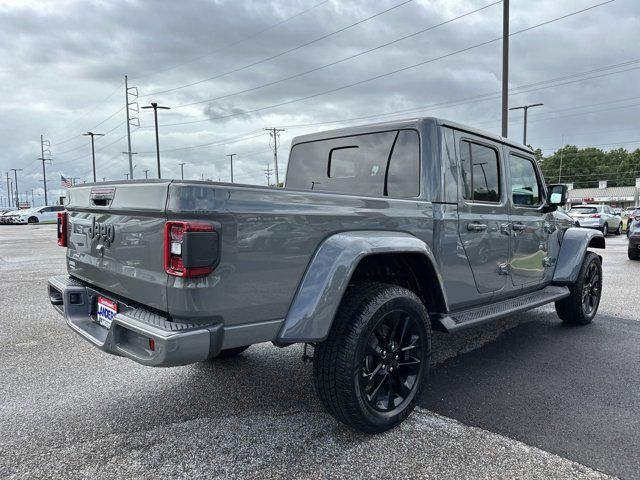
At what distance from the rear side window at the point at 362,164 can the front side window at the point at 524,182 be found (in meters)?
1.32

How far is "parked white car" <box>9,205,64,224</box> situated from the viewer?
33.5 m

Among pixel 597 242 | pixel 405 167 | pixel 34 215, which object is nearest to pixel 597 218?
pixel 597 242

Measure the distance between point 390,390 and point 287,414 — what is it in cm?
70

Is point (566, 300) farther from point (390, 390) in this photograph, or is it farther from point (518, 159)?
point (390, 390)

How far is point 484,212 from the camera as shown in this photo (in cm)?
368

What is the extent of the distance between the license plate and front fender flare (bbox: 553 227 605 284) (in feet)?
13.9

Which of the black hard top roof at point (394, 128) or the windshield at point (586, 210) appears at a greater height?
the black hard top roof at point (394, 128)

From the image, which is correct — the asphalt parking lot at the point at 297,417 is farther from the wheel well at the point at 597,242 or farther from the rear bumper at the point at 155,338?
the wheel well at the point at 597,242

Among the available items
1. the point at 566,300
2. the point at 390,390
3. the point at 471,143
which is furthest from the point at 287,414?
the point at 566,300

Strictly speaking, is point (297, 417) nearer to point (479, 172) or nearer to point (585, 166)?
point (479, 172)

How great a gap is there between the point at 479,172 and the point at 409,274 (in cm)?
115

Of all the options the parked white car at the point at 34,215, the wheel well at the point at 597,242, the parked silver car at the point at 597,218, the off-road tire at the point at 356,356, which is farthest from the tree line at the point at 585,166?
the off-road tire at the point at 356,356

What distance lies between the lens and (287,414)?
3.05 meters

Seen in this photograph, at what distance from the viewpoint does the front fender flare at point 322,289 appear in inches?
96.3
